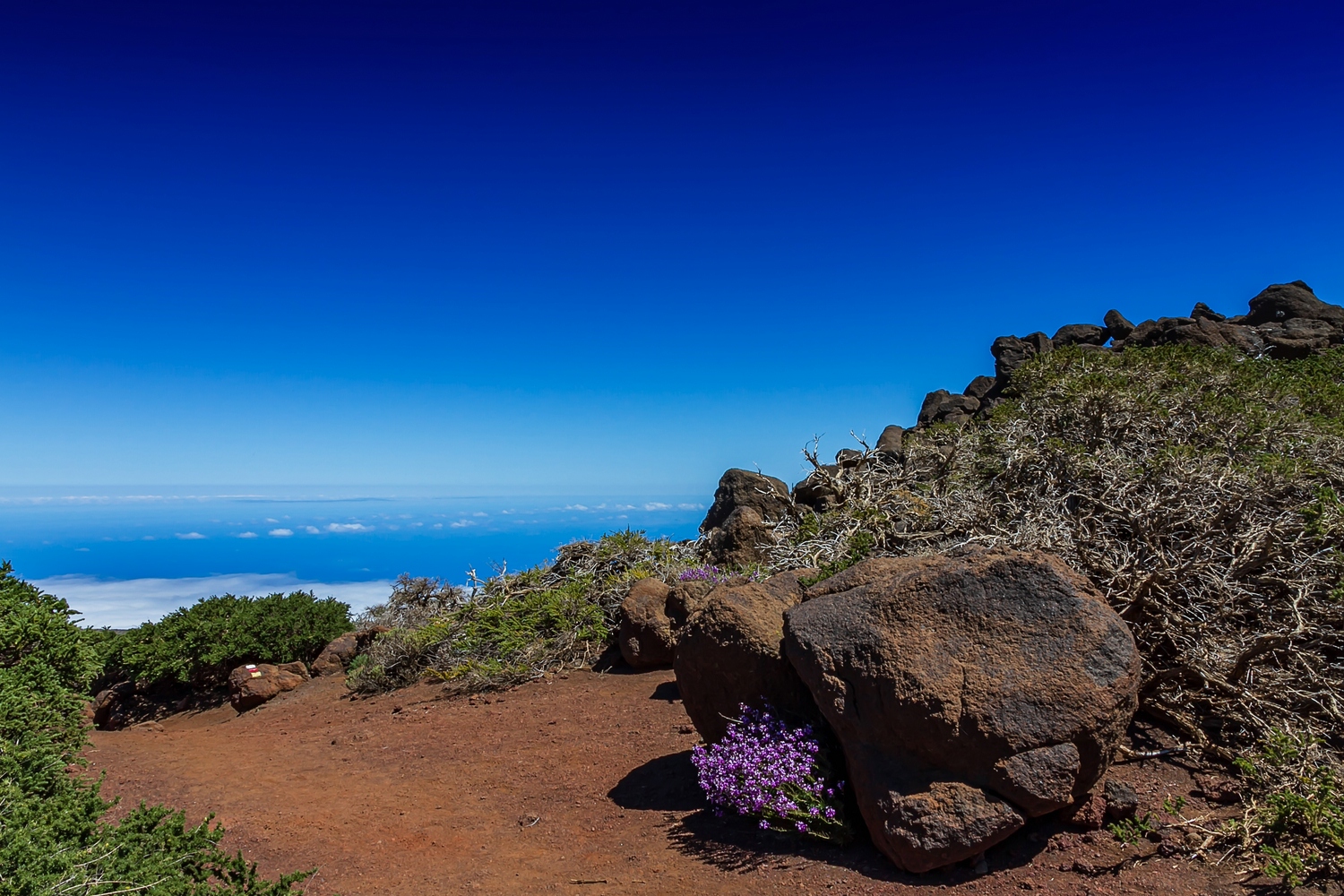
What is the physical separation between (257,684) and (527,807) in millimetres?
8366

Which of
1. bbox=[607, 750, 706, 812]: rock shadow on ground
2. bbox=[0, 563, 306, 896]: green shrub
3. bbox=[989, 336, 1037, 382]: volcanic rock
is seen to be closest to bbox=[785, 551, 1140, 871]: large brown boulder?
bbox=[607, 750, 706, 812]: rock shadow on ground

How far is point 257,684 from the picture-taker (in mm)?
12750

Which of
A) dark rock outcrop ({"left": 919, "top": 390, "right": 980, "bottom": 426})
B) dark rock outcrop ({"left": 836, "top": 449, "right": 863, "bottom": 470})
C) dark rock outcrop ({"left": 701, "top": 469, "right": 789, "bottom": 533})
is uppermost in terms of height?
dark rock outcrop ({"left": 919, "top": 390, "right": 980, "bottom": 426})

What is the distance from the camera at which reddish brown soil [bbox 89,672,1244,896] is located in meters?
4.58

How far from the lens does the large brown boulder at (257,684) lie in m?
12.7

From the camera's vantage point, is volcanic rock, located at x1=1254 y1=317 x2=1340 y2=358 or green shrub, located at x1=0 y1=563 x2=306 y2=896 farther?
volcanic rock, located at x1=1254 y1=317 x2=1340 y2=358

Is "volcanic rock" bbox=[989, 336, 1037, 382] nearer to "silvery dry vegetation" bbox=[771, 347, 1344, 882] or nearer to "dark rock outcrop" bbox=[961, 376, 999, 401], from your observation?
"dark rock outcrop" bbox=[961, 376, 999, 401]

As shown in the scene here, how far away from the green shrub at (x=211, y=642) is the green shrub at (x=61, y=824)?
7.13 m

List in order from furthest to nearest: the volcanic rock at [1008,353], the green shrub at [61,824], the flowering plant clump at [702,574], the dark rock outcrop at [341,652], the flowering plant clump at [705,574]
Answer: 1. the volcanic rock at [1008,353]
2. the dark rock outcrop at [341,652]
3. the flowering plant clump at [702,574]
4. the flowering plant clump at [705,574]
5. the green shrub at [61,824]

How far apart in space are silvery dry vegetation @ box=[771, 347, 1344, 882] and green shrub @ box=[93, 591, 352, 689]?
30.2 feet

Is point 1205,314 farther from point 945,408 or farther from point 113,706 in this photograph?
point 113,706

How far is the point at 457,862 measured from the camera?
5.32 meters

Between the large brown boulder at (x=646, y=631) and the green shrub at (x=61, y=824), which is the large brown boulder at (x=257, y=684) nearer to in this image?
the large brown boulder at (x=646, y=631)

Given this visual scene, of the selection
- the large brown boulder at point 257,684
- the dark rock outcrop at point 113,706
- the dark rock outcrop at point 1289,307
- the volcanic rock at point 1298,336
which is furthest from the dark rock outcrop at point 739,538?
the dark rock outcrop at point 1289,307
